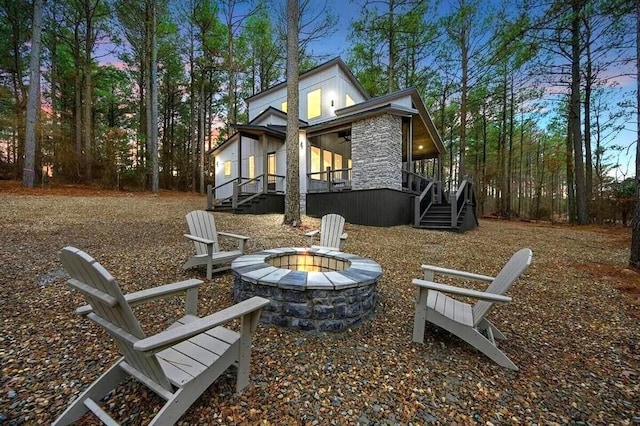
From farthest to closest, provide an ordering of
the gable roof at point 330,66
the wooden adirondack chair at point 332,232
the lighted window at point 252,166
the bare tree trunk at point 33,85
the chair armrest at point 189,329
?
1. the lighted window at point 252,166
2. the gable roof at point 330,66
3. the bare tree trunk at point 33,85
4. the wooden adirondack chair at point 332,232
5. the chair armrest at point 189,329

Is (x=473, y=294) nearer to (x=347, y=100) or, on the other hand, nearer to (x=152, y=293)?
(x=152, y=293)

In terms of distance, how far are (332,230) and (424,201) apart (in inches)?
270

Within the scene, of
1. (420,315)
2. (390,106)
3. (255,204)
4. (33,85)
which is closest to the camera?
(420,315)

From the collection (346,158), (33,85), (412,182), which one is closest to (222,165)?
(346,158)

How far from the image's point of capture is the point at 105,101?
18.8 m

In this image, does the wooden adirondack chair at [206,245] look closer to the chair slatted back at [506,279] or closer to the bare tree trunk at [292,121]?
the chair slatted back at [506,279]

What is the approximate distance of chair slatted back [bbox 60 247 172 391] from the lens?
126 cm

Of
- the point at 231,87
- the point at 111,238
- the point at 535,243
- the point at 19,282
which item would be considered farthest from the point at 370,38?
the point at 19,282

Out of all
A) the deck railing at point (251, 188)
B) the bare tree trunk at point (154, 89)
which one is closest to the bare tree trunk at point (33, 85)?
the bare tree trunk at point (154, 89)

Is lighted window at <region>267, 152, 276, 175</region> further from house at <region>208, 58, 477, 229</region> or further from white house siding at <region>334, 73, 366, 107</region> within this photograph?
white house siding at <region>334, 73, 366, 107</region>

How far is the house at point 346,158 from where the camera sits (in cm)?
960

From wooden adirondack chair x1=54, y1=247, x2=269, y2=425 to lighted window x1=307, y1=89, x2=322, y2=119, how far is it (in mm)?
12944

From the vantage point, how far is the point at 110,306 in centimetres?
128

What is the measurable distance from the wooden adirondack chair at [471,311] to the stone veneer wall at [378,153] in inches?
288
